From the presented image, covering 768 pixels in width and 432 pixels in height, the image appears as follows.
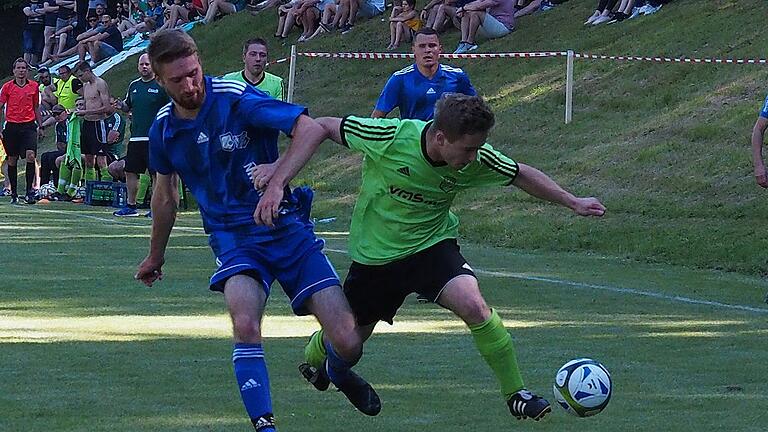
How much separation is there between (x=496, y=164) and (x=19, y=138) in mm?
17911

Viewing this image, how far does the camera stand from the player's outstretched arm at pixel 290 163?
6.11 meters

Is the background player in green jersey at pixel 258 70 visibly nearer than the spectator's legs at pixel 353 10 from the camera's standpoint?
Yes

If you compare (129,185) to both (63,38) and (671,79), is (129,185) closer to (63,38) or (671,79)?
(671,79)

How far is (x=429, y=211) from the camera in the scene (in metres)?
7.04

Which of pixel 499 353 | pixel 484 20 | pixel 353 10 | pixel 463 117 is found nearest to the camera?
pixel 463 117

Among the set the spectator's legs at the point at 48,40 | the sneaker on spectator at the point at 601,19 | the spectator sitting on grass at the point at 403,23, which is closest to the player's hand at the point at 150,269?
the sneaker on spectator at the point at 601,19

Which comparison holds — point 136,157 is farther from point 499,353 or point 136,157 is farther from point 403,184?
point 499,353

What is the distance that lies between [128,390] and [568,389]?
2281 mm

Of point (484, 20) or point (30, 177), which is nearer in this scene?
point (30, 177)

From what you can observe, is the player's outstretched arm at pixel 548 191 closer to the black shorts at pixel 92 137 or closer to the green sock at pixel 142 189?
the green sock at pixel 142 189

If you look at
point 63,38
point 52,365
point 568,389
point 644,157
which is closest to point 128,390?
point 52,365

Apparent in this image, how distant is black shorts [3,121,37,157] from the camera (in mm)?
23609

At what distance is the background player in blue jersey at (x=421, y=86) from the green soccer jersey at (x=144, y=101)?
6520 mm

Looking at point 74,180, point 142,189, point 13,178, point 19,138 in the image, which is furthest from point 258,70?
point 74,180
